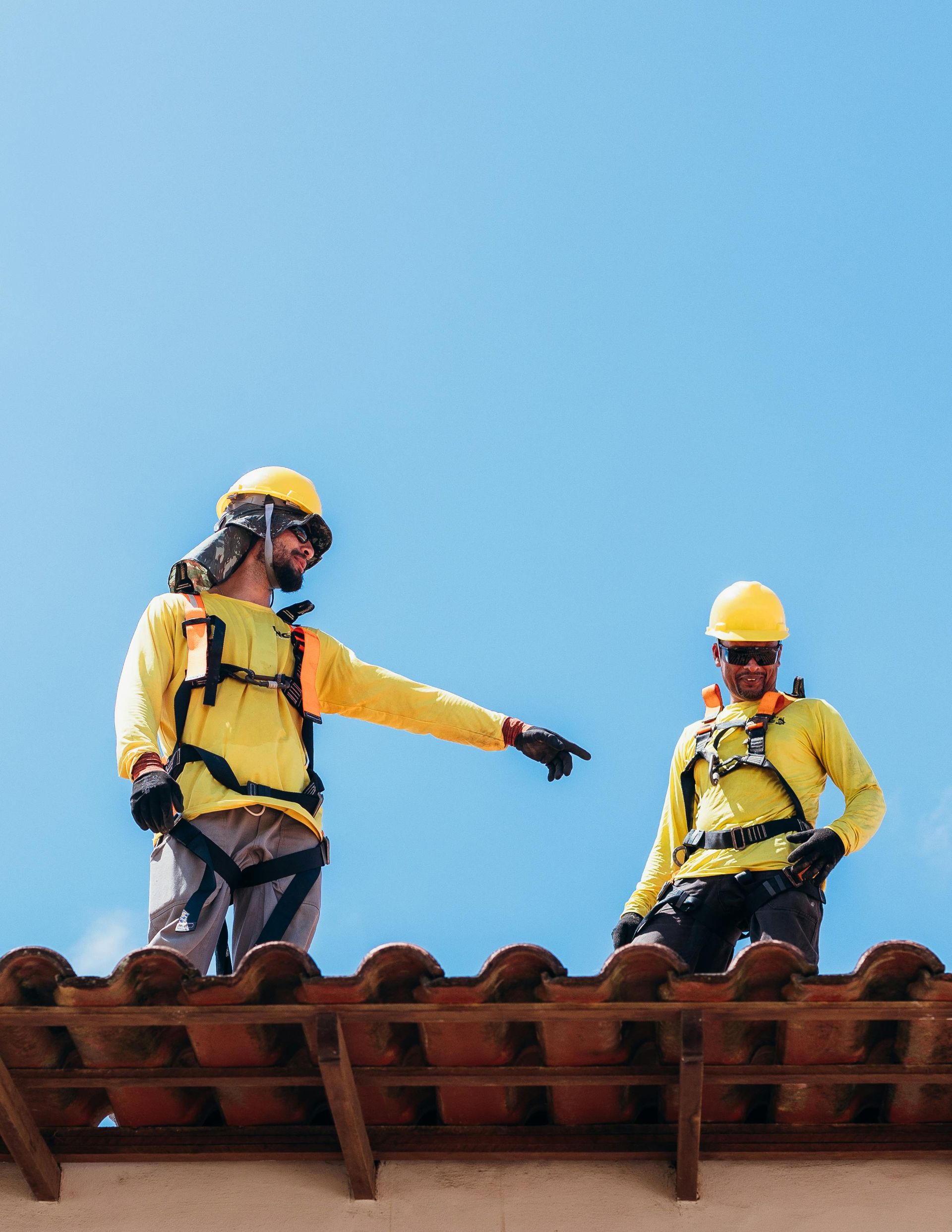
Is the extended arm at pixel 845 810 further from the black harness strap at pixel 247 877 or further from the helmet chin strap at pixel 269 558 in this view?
the helmet chin strap at pixel 269 558

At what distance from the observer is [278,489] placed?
24.9ft

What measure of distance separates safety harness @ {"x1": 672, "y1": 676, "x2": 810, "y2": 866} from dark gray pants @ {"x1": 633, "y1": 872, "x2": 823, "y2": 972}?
0.17 m

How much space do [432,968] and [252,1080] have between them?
766mm

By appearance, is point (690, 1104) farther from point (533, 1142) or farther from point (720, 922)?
point (720, 922)

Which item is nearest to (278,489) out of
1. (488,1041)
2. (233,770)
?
(233,770)

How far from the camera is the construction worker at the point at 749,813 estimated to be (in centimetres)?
659

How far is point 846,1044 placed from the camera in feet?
17.0

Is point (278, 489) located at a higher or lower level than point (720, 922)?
higher

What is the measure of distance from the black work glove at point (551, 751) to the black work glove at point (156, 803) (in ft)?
5.81

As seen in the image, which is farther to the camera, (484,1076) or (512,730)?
(512,730)

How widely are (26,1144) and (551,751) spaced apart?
2.77 m

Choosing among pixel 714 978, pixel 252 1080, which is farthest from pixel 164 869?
pixel 714 978

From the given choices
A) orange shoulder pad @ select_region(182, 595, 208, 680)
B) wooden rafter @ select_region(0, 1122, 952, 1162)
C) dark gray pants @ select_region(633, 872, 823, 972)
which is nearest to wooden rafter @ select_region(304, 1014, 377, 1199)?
wooden rafter @ select_region(0, 1122, 952, 1162)

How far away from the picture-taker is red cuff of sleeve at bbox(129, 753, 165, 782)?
6074mm
